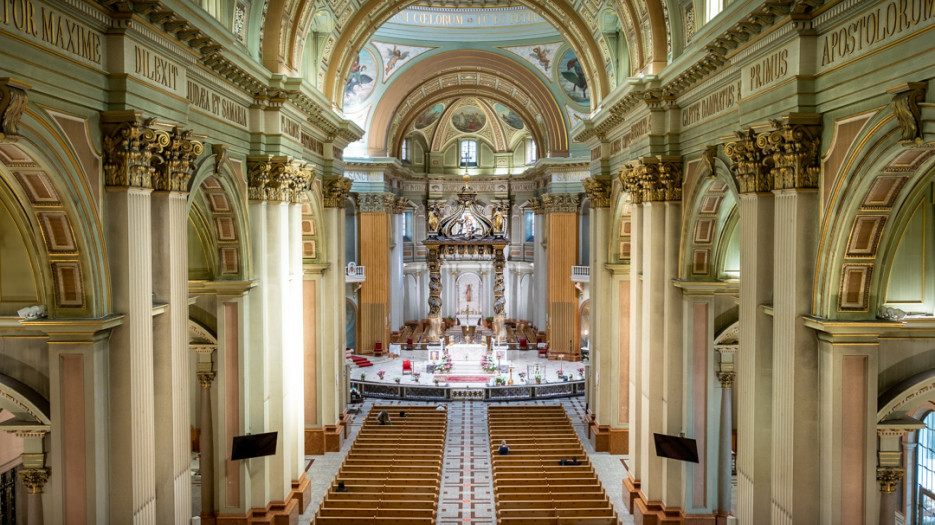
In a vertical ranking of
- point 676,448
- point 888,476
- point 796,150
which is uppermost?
point 796,150

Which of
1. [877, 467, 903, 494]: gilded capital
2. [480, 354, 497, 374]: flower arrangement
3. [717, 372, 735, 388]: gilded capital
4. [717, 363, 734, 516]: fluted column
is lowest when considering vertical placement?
[480, 354, 497, 374]: flower arrangement

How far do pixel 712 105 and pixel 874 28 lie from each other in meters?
4.81

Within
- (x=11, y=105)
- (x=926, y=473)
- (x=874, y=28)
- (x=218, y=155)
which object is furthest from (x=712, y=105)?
(x=11, y=105)

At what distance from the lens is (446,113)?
141 feet

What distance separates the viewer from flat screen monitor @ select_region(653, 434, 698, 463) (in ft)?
43.5

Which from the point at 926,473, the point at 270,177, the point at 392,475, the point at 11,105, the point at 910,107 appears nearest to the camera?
the point at 11,105

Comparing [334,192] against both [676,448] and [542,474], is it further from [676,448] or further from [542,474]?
[676,448]

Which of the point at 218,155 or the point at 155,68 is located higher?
the point at 155,68

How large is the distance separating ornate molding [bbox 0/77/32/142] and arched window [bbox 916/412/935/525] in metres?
14.7

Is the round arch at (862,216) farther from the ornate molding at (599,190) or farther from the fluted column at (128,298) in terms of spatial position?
the ornate molding at (599,190)

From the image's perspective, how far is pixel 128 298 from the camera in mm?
8516

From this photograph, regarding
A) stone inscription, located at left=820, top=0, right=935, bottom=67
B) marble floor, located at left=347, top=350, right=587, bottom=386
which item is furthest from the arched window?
marble floor, located at left=347, top=350, right=587, bottom=386

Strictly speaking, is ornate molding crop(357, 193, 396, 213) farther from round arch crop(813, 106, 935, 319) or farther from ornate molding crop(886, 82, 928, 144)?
ornate molding crop(886, 82, 928, 144)

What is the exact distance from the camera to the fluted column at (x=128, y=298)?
841 centimetres
